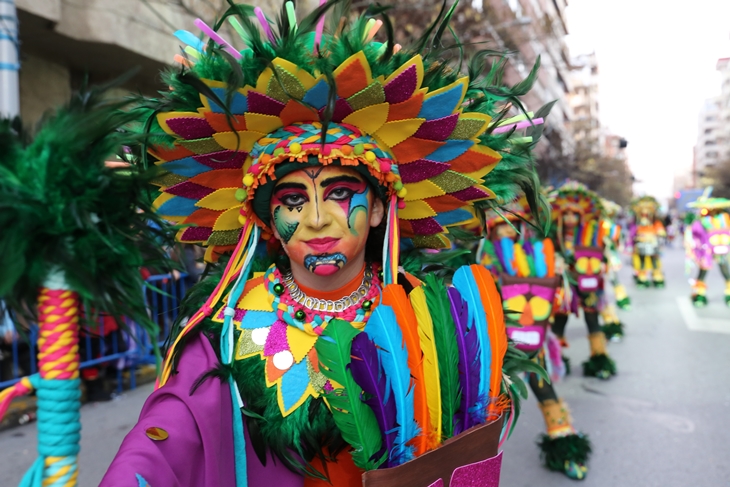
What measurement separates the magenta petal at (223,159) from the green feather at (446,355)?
78cm

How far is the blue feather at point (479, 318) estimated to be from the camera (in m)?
1.48

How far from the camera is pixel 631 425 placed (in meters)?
4.46

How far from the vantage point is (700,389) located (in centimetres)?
529

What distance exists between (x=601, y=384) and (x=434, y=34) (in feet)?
16.0

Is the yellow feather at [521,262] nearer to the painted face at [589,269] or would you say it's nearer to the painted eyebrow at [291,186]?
the painted eyebrow at [291,186]

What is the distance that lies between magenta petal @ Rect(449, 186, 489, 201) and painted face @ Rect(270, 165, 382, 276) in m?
0.41

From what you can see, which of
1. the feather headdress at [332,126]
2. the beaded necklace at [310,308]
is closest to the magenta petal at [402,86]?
the feather headdress at [332,126]

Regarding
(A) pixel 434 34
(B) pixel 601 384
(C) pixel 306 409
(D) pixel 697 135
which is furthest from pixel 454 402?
(D) pixel 697 135

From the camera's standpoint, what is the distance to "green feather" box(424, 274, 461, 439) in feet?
4.68

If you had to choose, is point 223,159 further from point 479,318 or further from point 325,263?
point 479,318

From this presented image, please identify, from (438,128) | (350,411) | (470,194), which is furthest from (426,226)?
(350,411)

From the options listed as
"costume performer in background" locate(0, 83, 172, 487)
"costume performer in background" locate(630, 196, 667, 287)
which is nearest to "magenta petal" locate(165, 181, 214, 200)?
"costume performer in background" locate(0, 83, 172, 487)

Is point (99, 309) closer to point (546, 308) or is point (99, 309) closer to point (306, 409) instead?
point (306, 409)

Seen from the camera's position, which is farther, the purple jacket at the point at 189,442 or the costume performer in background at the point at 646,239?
the costume performer in background at the point at 646,239
